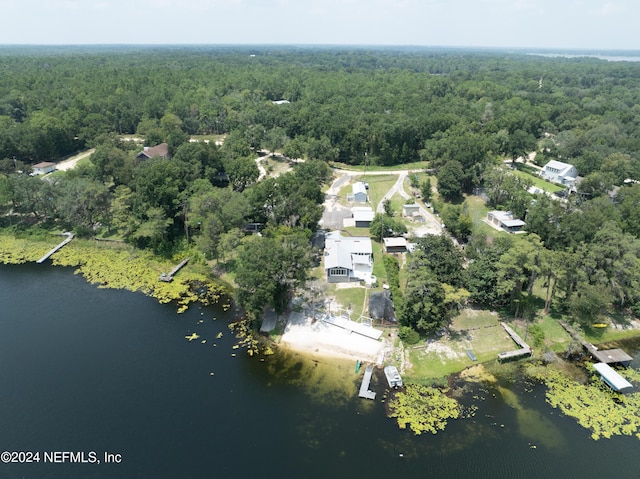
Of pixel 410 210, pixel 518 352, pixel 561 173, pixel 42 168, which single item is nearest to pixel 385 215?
pixel 410 210

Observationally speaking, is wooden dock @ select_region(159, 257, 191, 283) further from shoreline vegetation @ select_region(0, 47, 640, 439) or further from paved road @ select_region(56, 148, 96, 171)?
paved road @ select_region(56, 148, 96, 171)

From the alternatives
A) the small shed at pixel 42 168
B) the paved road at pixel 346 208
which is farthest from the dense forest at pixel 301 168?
the paved road at pixel 346 208

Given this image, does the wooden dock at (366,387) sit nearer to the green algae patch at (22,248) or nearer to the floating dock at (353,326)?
the floating dock at (353,326)

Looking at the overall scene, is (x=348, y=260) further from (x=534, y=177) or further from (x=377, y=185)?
(x=534, y=177)

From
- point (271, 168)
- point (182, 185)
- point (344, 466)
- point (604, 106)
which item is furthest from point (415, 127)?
point (344, 466)

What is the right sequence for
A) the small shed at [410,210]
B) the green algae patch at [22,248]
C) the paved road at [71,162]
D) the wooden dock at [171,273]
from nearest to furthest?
1. the wooden dock at [171,273]
2. the green algae patch at [22,248]
3. the small shed at [410,210]
4. the paved road at [71,162]

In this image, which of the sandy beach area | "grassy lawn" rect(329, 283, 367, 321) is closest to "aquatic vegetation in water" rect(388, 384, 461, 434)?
the sandy beach area
